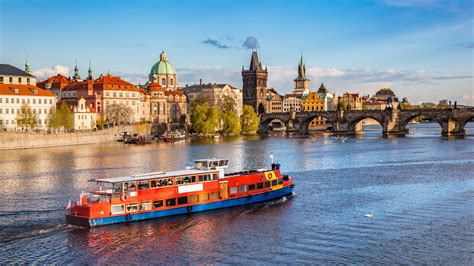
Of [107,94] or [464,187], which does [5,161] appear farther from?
[107,94]

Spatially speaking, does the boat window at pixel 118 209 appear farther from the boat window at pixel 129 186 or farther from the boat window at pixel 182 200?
the boat window at pixel 182 200

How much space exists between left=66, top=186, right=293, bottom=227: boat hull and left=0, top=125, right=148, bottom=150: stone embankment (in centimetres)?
6173

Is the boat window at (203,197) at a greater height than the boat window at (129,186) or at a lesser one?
lesser

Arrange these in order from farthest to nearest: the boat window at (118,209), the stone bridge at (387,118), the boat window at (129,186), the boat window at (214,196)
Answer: the stone bridge at (387,118)
the boat window at (214,196)
the boat window at (129,186)
the boat window at (118,209)

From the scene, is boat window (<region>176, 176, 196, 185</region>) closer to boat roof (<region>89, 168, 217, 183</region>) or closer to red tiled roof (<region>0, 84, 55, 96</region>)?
boat roof (<region>89, 168, 217, 183</region>)

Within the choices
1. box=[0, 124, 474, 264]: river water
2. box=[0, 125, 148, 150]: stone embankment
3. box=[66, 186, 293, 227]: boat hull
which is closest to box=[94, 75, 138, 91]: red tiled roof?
box=[0, 125, 148, 150]: stone embankment

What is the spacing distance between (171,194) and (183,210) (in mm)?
1355

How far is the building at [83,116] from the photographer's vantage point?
435ft

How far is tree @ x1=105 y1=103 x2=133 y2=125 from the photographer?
142 m

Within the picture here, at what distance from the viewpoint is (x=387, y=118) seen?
149750mm

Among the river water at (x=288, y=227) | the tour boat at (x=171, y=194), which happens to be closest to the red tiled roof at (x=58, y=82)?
the river water at (x=288, y=227)

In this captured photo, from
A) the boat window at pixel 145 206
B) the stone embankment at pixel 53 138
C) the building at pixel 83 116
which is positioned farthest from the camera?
the building at pixel 83 116

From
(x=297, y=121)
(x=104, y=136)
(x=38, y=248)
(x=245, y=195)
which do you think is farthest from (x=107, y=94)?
(x=38, y=248)

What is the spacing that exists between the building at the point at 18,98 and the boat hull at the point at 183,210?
255 feet
